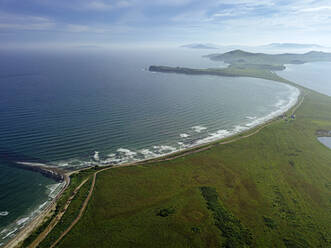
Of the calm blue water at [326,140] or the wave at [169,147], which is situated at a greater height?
the wave at [169,147]

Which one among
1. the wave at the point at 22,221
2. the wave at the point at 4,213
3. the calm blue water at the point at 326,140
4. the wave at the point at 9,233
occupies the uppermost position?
the wave at the point at 4,213

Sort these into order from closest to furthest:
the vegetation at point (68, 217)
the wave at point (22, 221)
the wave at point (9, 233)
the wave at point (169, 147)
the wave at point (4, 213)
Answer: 1. the vegetation at point (68, 217)
2. the wave at point (9, 233)
3. the wave at point (22, 221)
4. the wave at point (4, 213)
5. the wave at point (169, 147)

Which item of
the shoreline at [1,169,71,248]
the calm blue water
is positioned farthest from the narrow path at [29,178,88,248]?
the calm blue water

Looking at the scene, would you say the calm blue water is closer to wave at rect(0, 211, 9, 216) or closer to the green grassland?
the green grassland

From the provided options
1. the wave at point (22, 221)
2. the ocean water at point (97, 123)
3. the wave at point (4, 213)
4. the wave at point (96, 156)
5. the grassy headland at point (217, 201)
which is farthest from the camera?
the wave at point (96, 156)

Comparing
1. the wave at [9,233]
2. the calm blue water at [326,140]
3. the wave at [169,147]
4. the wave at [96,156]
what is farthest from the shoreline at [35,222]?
the calm blue water at [326,140]

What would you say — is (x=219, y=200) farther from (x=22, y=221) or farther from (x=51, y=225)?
(x=22, y=221)

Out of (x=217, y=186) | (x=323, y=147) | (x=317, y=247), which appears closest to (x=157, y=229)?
(x=217, y=186)

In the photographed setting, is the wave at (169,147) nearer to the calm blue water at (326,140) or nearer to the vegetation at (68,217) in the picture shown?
the vegetation at (68,217)

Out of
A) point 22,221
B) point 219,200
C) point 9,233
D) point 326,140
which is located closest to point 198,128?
point 219,200
